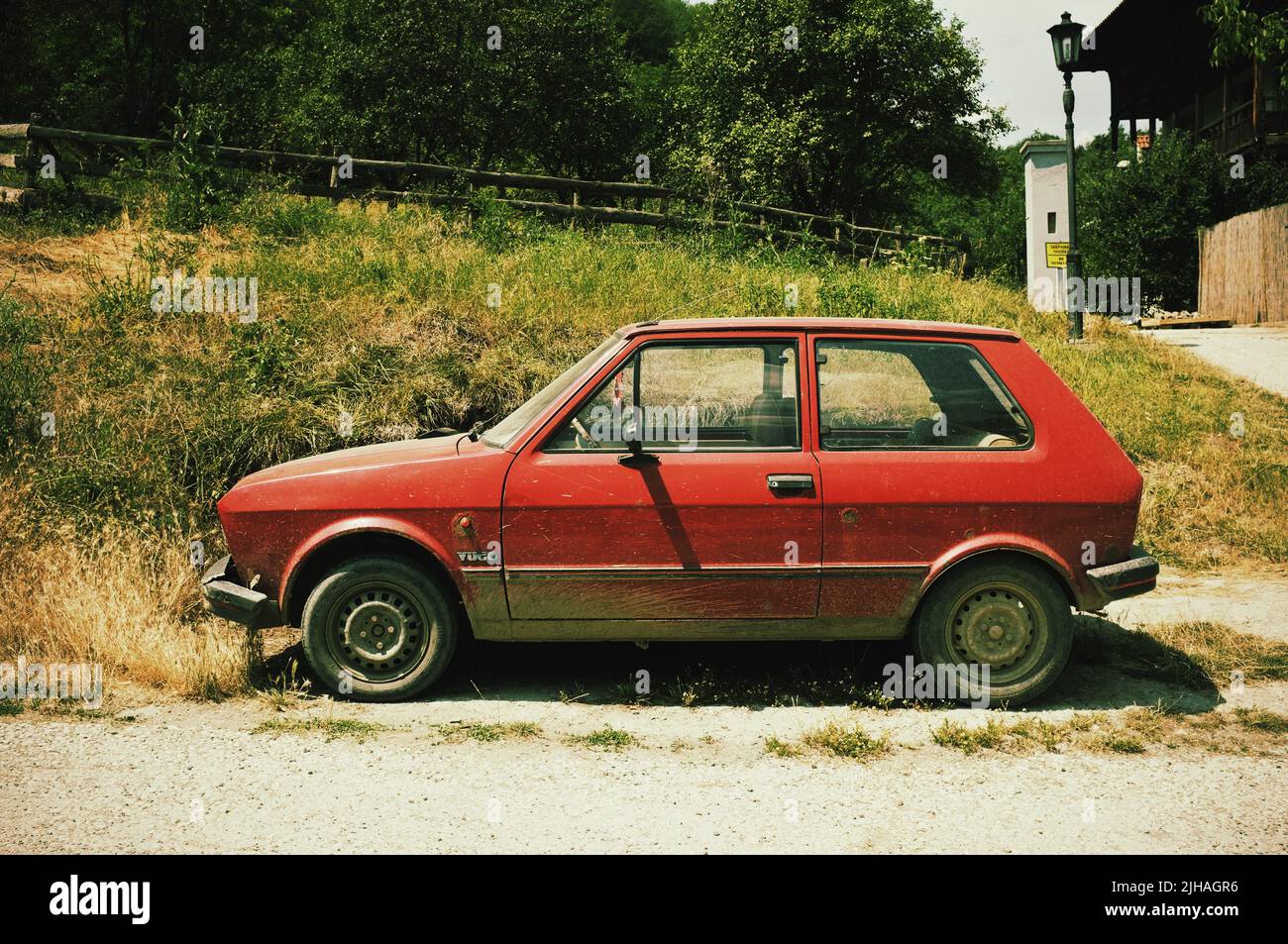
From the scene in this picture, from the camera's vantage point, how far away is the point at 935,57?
42.1m

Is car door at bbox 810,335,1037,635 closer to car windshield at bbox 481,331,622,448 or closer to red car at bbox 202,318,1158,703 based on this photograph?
red car at bbox 202,318,1158,703

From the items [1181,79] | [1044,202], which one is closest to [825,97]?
[1181,79]

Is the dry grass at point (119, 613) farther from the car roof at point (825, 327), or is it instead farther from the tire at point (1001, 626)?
the tire at point (1001, 626)

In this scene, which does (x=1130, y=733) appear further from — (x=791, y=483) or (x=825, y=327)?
(x=825, y=327)

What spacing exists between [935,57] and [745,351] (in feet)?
134

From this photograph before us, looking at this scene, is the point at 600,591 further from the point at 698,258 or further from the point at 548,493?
the point at 698,258

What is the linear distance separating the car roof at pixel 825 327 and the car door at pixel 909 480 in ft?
0.17

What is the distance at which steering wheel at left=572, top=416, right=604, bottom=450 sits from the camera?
5457 millimetres

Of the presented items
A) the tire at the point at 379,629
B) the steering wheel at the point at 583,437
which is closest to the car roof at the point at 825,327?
the steering wheel at the point at 583,437

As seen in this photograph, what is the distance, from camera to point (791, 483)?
5316mm

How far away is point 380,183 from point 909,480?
1556cm

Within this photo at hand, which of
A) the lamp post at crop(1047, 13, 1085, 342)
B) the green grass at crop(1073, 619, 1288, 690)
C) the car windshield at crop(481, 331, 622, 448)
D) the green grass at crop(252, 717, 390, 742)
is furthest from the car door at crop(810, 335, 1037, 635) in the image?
the lamp post at crop(1047, 13, 1085, 342)

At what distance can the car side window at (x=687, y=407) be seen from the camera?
18.0 feet
